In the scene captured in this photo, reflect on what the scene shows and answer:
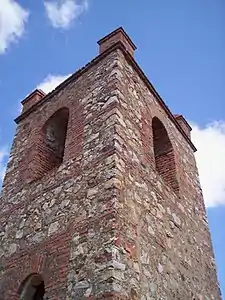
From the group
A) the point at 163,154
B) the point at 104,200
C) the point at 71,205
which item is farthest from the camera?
the point at 163,154

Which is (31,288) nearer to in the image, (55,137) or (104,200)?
(104,200)

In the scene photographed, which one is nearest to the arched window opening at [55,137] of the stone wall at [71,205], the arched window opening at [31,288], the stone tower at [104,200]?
the stone tower at [104,200]

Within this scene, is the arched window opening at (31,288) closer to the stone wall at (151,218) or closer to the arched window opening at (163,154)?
the stone wall at (151,218)

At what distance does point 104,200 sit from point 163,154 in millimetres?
3283

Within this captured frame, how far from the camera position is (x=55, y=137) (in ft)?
25.3

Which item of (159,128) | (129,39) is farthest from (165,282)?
(129,39)

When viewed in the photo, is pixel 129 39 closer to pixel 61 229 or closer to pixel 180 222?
pixel 180 222

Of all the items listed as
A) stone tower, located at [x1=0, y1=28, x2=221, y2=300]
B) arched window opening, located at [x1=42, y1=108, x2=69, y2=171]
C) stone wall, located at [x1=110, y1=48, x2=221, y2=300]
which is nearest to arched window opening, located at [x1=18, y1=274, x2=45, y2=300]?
stone tower, located at [x1=0, y1=28, x2=221, y2=300]

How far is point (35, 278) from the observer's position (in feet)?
16.8

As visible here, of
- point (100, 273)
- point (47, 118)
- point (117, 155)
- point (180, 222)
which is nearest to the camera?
point (100, 273)

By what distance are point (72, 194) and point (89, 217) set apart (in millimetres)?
658

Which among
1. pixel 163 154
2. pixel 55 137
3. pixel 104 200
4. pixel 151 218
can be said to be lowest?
pixel 104 200

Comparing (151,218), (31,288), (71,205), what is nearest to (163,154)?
(151,218)

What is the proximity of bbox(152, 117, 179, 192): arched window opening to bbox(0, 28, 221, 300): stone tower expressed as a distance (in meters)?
0.02
